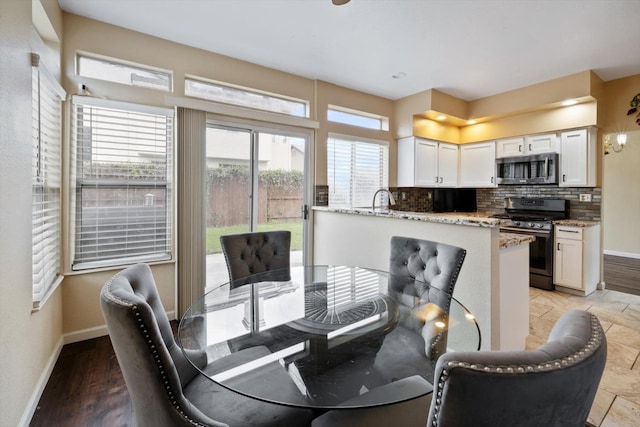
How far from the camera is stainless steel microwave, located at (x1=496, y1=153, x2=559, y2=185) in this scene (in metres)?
4.18

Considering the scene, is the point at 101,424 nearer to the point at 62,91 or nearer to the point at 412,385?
the point at 412,385

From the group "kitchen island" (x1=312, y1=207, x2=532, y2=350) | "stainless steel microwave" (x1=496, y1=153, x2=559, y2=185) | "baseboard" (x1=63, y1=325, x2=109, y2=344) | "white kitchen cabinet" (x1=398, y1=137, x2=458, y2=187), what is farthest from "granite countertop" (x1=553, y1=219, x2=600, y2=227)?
"baseboard" (x1=63, y1=325, x2=109, y2=344)

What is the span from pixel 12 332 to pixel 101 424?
2.31 ft

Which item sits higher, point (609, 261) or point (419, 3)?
point (419, 3)

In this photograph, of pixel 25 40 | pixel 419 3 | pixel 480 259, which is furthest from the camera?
pixel 419 3

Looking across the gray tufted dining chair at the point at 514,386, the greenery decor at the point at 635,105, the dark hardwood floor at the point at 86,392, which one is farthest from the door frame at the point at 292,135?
the greenery decor at the point at 635,105

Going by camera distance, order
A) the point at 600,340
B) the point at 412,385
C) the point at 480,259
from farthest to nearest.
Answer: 1. the point at 480,259
2. the point at 412,385
3. the point at 600,340

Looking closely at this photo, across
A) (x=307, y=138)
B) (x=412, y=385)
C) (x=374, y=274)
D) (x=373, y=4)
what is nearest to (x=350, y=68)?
(x=307, y=138)

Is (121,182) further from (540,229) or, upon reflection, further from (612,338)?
(540,229)

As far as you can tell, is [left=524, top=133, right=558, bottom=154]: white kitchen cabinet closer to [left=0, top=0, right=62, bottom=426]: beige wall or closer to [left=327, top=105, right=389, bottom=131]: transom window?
[left=327, top=105, right=389, bottom=131]: transom window

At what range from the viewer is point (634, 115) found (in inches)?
146

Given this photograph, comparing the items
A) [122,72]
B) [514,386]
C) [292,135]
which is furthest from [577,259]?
[122,72]

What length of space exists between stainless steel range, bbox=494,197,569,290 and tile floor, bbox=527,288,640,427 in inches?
7.9

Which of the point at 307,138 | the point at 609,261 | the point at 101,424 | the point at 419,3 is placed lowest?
the point at 101,424
